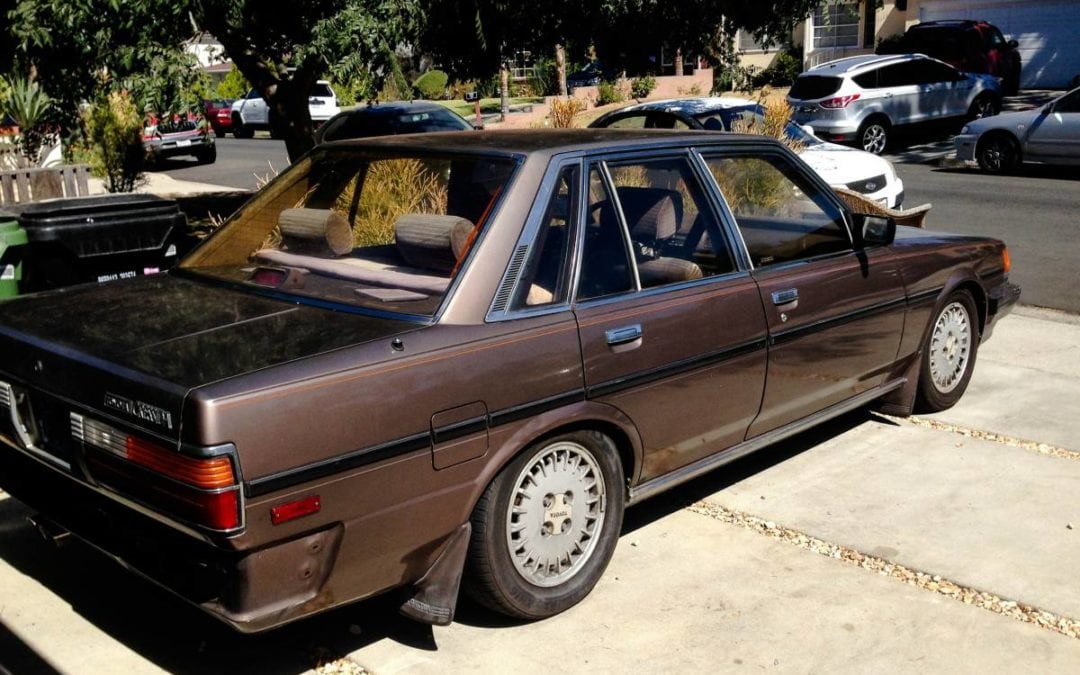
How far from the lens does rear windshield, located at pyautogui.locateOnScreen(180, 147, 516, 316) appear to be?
13.4 ft

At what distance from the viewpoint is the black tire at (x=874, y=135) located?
1989 cm

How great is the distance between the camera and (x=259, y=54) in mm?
11023

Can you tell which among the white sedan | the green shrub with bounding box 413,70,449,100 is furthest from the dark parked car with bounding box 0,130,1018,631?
the green shrub with bounding box 413,70,449,100

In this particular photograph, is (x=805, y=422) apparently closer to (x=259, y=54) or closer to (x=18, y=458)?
(x=18, y=458)

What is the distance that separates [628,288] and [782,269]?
3.18 ft

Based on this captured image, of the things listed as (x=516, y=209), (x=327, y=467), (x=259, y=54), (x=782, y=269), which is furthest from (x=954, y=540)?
(x=259, y=54)

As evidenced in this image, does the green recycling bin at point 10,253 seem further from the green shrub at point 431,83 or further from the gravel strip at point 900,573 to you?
the green shrub at point 431,83

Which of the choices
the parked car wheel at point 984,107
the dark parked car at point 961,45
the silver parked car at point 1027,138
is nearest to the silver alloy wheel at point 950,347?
the silver parked car at point 1027,138

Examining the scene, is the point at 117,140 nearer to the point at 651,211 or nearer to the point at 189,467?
the point at 651,211

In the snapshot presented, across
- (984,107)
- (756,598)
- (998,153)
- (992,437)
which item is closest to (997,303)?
(992,437)

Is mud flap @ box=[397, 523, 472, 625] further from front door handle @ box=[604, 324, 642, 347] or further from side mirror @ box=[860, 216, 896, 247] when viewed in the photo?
side mirror @ box=[860, 216, 896, 247]

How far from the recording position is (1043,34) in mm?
31297

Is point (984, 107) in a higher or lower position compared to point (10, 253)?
lower

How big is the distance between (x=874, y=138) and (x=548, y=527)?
1762 centimetres
